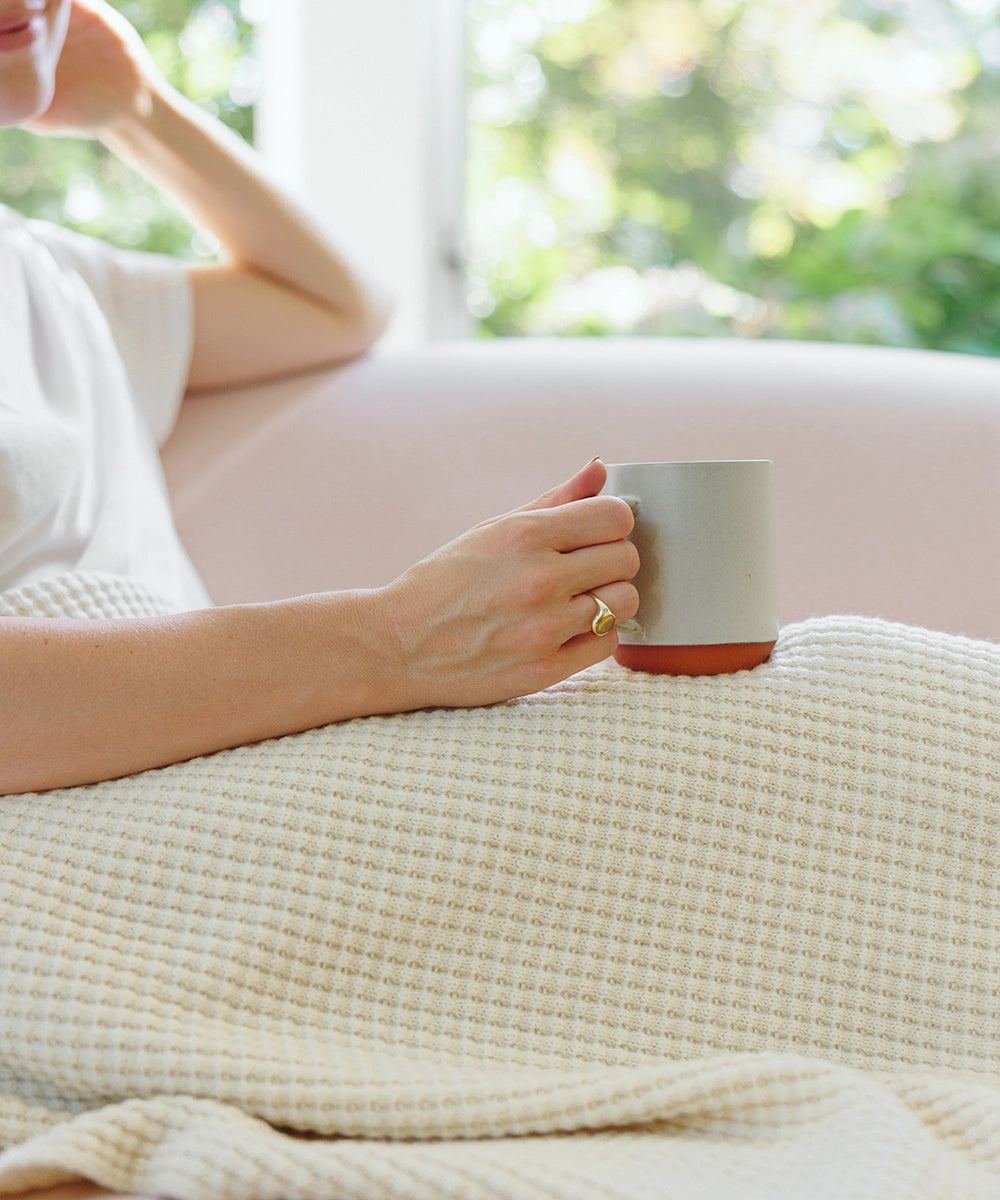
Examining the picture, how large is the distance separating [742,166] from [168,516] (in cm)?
138

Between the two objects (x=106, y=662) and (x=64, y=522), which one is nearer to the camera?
(x=106, y=662)

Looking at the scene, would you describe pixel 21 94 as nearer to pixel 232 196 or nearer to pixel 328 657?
pixel 232 196

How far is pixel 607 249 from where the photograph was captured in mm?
2221

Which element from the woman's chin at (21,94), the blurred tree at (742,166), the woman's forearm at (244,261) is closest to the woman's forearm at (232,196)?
the woman's forearm at (244,261)

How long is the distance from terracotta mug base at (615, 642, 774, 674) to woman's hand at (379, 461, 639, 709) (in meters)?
0.03

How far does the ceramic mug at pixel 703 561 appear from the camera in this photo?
0.70 meters

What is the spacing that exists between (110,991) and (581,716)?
28 cm

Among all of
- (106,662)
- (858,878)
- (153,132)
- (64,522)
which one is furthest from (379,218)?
(858,878)

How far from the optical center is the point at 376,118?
1.98 meters

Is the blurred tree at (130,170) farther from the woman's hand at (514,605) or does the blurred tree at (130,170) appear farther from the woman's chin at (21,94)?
the woman's hand at (514,605)

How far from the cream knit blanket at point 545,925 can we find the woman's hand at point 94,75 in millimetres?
759

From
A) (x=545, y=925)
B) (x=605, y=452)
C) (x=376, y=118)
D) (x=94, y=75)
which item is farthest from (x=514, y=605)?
(x=376, y=118)

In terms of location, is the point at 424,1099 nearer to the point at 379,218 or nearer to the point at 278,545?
the point at 278,545

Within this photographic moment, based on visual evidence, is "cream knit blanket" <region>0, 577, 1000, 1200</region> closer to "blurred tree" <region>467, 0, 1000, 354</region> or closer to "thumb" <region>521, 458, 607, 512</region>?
"thumb" <region>521, 458, 607, 512</region>
